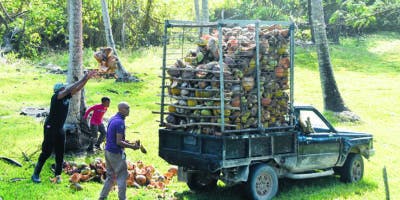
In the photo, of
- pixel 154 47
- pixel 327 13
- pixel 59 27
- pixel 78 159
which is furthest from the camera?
pixel 327 13

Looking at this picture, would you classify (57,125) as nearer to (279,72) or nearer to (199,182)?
(199,182)

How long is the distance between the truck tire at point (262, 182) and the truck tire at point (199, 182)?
0.97 metres

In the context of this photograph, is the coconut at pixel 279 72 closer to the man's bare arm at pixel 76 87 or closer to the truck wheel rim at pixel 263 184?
the truck wheel rim at pixel 263 184

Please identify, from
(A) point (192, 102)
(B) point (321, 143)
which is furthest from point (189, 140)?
(B) point (321, 143)

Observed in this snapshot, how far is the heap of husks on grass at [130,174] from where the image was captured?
403 inches

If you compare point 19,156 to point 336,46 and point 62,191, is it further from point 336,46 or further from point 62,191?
point 336,46

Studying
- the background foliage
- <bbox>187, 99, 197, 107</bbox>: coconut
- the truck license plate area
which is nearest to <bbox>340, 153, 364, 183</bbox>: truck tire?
the truck license plate area

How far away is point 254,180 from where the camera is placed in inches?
370

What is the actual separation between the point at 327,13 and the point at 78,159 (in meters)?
30.2

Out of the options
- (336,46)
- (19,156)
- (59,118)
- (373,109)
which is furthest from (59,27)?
(59,118)

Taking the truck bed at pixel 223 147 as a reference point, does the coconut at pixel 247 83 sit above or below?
above

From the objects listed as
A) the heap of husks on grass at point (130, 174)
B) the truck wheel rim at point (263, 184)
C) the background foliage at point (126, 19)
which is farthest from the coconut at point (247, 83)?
the background foliage at point (126, 19)

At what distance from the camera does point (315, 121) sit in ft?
37.1

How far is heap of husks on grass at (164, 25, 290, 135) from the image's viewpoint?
366 inches
